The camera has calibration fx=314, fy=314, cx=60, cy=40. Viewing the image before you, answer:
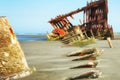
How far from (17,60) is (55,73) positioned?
123cm

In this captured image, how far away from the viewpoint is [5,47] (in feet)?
30.2

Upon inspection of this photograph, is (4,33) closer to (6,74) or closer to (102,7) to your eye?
(6,74)

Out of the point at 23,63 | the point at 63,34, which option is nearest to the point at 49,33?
the point at 63,34

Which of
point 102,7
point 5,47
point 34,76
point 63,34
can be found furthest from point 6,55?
point 102,7

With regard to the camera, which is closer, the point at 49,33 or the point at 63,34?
the point at 63,34

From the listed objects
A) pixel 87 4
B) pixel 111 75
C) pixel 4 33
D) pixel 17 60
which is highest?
pixel 87 4

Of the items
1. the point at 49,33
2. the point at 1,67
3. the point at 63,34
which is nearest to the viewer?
the point at 1,67

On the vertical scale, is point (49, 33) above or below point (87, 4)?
below

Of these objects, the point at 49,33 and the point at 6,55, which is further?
the point at 49,33

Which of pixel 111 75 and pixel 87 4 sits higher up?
pixel 87 4

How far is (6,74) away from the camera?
905 cm

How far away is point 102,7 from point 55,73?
3165cm

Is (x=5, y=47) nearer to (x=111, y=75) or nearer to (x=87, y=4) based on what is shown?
(x=111, y=75)

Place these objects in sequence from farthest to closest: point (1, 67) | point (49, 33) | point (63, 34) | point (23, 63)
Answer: point (49, 33), point (63, 34), point (23, 63), point (1, 67)
